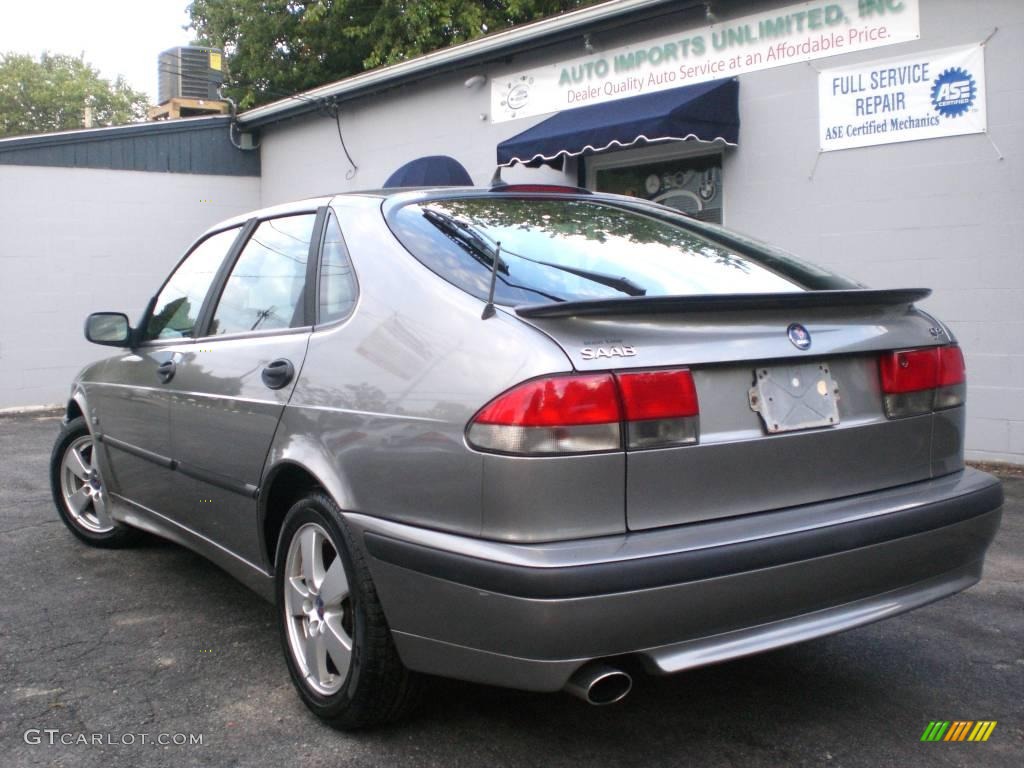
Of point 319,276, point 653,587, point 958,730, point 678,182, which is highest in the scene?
point 678,182

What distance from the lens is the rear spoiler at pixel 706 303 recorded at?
2400mm

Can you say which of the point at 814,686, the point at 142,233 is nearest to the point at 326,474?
the point at 814,686

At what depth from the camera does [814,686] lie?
3.19 metres

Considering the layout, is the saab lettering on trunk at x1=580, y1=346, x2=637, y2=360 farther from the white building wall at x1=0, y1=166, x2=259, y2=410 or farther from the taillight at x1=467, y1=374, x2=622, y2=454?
the white building wall at x1=0, y1=166, x2=259, y2=410

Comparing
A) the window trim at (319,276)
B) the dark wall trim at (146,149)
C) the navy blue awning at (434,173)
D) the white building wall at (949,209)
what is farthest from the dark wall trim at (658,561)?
the dark wall trim at (146,149)

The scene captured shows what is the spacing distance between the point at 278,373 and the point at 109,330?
5.33ft

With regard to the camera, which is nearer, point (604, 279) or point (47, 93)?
point (604, 279)

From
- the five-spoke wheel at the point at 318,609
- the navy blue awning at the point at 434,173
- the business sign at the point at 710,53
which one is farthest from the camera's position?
the navy blue awning at the point at 434,173

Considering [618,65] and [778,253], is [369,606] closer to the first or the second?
[778,253]

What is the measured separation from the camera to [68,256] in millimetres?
12242

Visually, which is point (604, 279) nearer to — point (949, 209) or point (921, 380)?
point (921, 380)

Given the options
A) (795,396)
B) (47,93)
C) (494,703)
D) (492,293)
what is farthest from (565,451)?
(47,93)

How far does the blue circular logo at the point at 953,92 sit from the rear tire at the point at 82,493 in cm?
574

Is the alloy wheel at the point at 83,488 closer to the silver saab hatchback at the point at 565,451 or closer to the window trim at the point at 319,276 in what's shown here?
the silver saab hatchback at the point at 565,451
